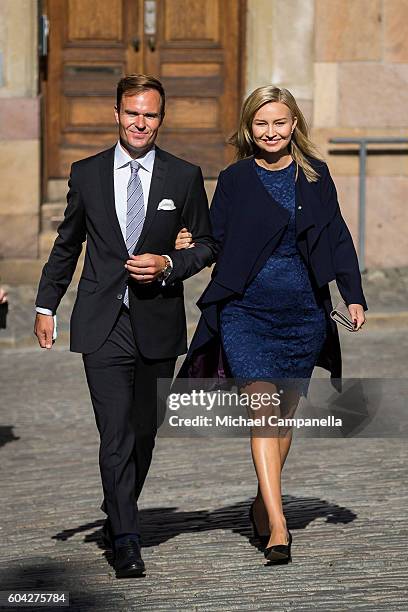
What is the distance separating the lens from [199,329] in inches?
270

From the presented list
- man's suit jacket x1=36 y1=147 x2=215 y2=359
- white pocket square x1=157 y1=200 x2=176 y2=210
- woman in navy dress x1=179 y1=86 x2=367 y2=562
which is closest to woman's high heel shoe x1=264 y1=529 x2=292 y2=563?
woman in navy dress x1=179 y1=86 x2=367 y2=562

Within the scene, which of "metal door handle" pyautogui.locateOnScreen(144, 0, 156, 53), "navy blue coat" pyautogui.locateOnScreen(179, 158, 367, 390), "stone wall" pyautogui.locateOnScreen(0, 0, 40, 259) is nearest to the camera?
"navy blue coat" pyautogui.locateOnScreen(179, 158, 367, 390)

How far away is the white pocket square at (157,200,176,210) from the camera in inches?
255

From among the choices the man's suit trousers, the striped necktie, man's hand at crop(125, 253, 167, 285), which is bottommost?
the man's suit trousers

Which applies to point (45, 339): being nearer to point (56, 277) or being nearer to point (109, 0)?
point (56, 277)

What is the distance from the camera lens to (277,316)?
6.71 m

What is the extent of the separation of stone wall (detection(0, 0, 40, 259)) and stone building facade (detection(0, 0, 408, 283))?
3cm

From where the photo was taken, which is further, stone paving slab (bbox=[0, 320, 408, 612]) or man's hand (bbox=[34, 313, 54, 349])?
man's hand (bbox=[34, 313, 54, 349])

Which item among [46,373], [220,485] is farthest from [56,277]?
[46,373]

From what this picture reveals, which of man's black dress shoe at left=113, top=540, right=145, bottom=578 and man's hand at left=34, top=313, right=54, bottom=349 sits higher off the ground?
man's hand at left=34, top=313, right=54, bottom=349

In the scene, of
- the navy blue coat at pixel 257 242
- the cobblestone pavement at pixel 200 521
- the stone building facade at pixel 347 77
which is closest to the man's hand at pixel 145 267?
the navy blue coat at pixel 257 242

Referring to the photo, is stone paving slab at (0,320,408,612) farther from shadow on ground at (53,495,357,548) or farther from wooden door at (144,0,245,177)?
wooden door at (144,0,245,177)

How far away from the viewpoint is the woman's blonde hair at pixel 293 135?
6.60 metres

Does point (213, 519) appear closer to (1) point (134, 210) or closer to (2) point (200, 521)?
(2) point (200, 521)
